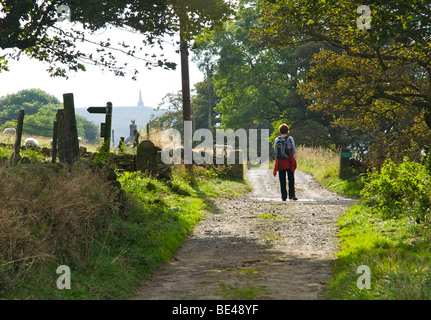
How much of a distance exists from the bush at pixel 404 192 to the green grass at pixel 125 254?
4.21 m

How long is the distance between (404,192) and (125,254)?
5.98 m

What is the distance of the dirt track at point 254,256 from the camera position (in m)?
5.80

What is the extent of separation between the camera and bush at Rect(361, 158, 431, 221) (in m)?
8.86

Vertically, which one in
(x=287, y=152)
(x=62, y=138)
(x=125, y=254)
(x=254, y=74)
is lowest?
(x=125, y=254)

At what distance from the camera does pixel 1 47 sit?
11.8 m

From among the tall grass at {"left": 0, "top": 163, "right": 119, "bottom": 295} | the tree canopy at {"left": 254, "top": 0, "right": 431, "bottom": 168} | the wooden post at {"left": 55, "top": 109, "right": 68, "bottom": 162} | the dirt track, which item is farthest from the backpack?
the tall grass at {"left": 0, "top": 163, "right": 119, "bottom": 295}

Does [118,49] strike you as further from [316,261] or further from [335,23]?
[316,261]

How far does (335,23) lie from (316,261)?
25.9 ft

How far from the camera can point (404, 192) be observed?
9.98 m

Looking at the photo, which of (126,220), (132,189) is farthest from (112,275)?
(132,189)

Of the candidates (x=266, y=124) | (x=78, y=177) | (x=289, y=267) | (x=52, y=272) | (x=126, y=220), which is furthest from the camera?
(x=266, y=124)

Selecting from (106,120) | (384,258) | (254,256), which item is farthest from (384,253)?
(106,120)

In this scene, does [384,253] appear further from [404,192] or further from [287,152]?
[287,152]

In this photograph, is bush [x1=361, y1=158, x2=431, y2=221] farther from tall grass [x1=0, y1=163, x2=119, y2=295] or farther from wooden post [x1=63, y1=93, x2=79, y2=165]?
wooden post [x1=63, y1=93, x2=79, y2=165]
